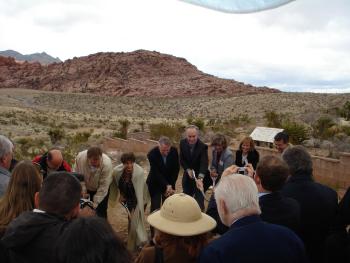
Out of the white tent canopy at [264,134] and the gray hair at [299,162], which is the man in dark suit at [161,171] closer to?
the gray hair at [299,162]

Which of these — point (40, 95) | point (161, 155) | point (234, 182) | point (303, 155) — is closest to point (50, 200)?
point (234, 182)

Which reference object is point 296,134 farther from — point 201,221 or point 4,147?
point 201,221

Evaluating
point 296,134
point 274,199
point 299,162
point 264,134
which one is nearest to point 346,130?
point 296,134

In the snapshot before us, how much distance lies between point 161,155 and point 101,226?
11.4ft

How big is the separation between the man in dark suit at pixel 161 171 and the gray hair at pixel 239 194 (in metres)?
2.93

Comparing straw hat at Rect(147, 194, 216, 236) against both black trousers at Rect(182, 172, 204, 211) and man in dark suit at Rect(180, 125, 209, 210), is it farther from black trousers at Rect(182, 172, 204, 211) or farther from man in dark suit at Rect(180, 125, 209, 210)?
black trousers at Rect(182, 172, 204, 211)

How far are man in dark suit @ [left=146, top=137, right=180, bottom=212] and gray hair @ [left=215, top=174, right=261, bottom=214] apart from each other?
293 centimetres

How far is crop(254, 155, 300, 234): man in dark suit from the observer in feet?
8.23

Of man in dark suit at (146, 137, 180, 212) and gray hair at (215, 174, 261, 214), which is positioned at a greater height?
gray hair at (215, 174, 261, 214)

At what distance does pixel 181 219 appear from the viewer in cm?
219

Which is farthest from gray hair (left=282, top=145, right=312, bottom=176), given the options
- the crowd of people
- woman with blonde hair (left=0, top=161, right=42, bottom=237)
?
woman with blonde hair (left=0, top=161, right=42, bottom=237)

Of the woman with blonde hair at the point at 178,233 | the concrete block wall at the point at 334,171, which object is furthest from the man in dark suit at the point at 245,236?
the concrete block wall at the point at 334,171

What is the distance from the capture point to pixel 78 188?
6.93 feet

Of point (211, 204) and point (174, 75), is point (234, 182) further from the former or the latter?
point (174, 75)
